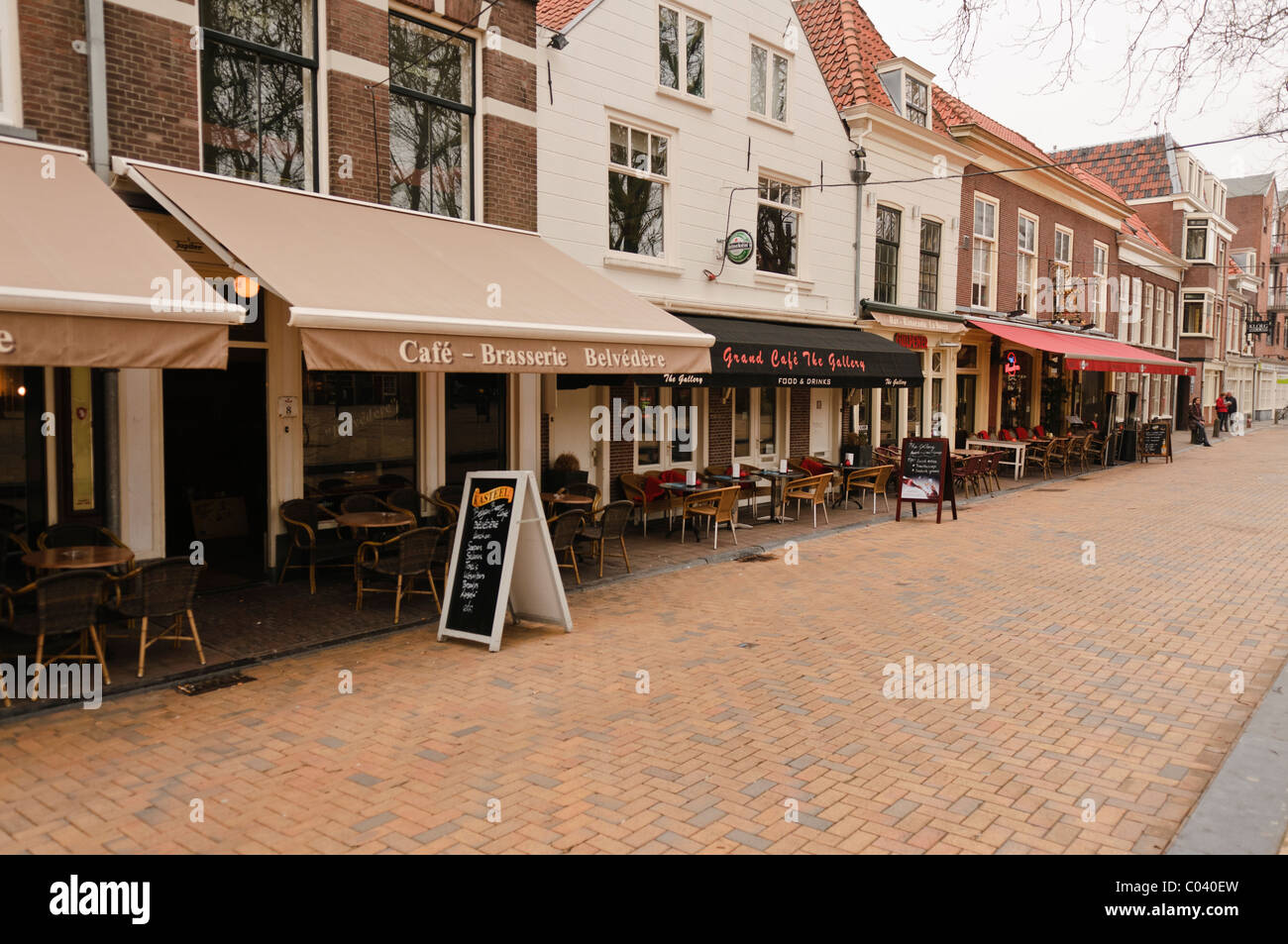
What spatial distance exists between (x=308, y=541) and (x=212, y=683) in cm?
308

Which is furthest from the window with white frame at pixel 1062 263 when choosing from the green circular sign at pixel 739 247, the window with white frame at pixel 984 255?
the green circular sign at pixel 739 247

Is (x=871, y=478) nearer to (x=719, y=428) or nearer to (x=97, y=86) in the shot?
(x=719, y=428)

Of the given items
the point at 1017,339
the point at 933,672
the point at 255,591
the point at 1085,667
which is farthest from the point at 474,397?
the point at 1017,339

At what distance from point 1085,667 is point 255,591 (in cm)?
770

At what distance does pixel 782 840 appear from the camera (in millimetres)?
4180

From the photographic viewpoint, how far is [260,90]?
8.64 metres

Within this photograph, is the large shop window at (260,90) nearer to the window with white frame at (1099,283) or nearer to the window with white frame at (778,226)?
the window with white frame at (778,226)

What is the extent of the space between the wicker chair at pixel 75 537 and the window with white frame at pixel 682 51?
31.7 feet

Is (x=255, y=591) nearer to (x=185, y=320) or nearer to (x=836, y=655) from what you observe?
(x=185, y=320)

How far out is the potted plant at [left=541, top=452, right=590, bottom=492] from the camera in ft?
38.4

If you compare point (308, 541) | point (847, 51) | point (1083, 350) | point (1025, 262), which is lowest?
point (308, 541)

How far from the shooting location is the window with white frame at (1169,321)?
3775 cm

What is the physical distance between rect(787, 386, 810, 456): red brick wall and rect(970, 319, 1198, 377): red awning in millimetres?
6298

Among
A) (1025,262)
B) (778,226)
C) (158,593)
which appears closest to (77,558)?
(158,593)
